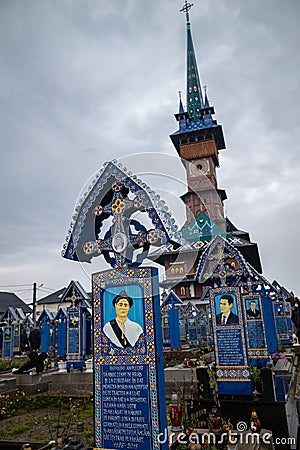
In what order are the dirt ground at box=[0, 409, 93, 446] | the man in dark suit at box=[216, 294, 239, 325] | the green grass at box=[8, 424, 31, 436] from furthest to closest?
the man in dark suit at box=[216, 294, 239, 325] → the green grass at box=[8, 424, 31, 436] → the dirt ground at box=[0, 409, 93, 446]

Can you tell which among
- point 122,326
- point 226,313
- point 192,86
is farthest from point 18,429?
point 192,86

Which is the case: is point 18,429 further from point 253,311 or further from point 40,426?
point 253,311

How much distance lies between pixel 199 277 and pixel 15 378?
6219 millimetres

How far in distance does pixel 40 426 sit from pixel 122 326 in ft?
12.8

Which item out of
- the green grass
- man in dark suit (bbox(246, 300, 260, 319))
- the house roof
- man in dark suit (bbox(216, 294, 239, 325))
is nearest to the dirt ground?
the green grass

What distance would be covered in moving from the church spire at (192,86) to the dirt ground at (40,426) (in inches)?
1597

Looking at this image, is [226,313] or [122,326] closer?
[122,326]

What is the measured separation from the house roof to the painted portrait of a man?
135 ft

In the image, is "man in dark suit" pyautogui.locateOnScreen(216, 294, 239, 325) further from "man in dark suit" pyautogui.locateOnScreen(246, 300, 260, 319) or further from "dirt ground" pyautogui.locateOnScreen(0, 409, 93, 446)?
"dirt ground" pyautogui.locateOnScreen(0, 409, 93, 446)

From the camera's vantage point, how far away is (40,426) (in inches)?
284

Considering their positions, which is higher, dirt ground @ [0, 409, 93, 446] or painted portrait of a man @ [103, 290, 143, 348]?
painted portrait of a man @ [103, 290, 143, 348]

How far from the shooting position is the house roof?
43.3 m

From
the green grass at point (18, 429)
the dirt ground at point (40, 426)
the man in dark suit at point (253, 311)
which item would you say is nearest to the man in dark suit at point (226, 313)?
the man in dark suit at point (253, 311)

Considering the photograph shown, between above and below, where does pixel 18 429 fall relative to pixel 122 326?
below
